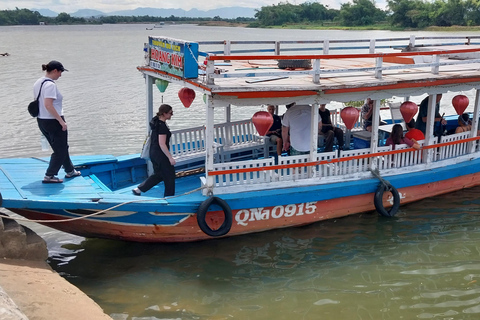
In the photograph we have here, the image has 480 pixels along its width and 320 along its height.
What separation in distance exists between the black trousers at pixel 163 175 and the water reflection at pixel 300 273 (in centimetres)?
82

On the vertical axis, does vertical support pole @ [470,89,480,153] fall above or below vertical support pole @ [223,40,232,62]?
below

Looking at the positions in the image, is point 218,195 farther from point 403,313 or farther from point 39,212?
point 403,313

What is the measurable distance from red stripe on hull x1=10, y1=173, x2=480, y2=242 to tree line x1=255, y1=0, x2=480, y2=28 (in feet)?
193

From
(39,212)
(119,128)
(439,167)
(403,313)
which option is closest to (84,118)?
(119,128)

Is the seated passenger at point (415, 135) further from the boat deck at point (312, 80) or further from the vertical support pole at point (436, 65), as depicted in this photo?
the vertical support pole at point (436, 65)

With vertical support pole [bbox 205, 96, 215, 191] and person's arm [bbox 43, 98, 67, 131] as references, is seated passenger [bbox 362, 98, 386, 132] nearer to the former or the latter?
vertical support pole [bbox 205, 96, 215, 191]

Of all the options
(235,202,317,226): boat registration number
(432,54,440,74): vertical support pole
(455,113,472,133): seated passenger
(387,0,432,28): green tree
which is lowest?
(235,202,317,226): boat registration number

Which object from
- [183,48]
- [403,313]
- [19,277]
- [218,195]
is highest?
[183,48]

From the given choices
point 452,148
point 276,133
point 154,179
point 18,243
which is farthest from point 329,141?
point 18,243

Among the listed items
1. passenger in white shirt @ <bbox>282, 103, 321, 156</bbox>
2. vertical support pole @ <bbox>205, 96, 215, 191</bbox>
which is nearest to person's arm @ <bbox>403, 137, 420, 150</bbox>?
passenger in white shirt @ <bbox>282, 103, 321, 156</bbox>

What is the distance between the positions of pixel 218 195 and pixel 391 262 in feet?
8.37

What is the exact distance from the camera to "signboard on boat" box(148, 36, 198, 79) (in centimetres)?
673

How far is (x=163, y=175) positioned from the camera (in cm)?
716

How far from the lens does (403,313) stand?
20.0 feet
